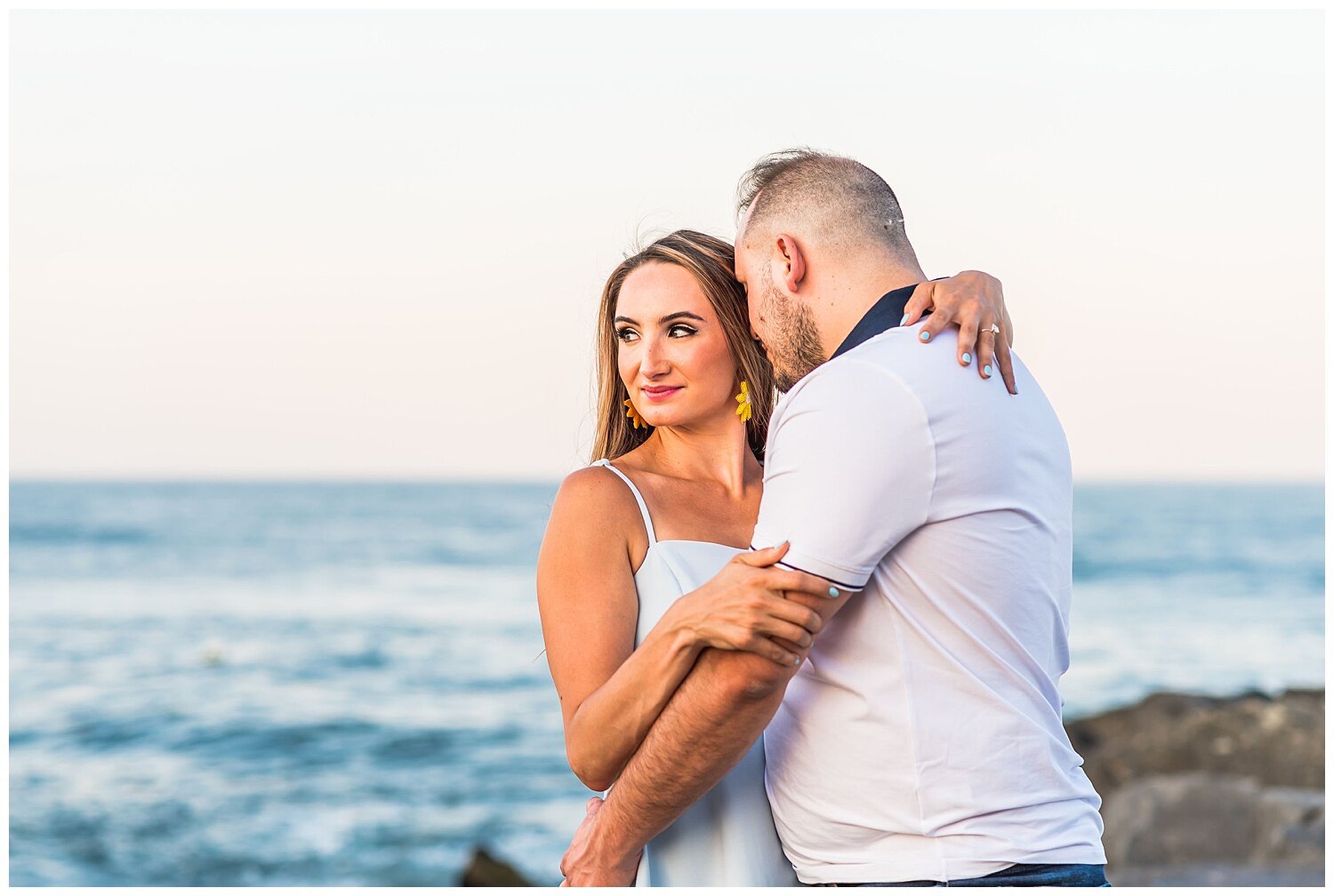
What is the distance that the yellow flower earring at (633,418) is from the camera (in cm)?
335

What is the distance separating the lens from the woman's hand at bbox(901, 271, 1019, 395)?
222 cm

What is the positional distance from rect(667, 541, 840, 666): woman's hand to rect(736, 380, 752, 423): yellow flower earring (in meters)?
1.06

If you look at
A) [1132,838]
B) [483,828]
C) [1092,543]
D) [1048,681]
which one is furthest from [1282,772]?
[1092,543]

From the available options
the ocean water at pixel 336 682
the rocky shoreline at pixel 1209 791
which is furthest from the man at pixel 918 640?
the rocky shoreline at pixel 1209 791

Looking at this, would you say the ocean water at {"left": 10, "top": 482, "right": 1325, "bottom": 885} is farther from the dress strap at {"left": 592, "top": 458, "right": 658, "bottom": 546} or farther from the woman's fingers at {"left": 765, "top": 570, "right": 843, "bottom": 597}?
the woman's fingers at {"left": 765, "top": 570, "right": 843, "bottom": 597}

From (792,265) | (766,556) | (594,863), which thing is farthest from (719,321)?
(594,863)

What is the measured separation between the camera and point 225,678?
1862cm

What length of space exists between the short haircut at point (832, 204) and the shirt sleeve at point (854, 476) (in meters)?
0.47

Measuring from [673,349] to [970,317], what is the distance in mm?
1002

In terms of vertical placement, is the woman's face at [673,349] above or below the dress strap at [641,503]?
above

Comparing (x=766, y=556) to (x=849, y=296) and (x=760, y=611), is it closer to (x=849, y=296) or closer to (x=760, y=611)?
(x=760, y=611)

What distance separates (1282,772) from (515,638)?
14036mm

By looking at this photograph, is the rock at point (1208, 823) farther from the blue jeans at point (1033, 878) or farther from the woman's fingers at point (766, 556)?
the woman's fingers at point (766, 556)

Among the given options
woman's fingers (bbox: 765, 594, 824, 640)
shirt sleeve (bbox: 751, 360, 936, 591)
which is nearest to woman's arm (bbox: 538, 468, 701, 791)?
woman's fingers (bbox: 765, 594, 824, 640)
